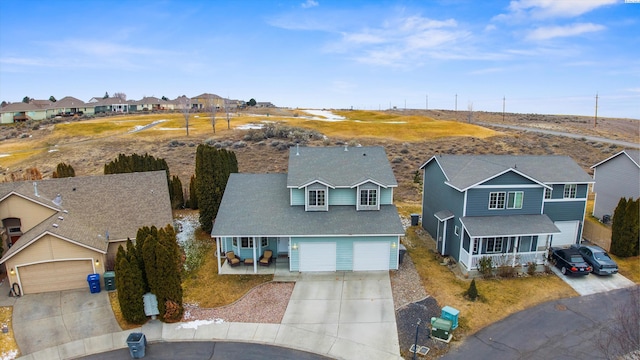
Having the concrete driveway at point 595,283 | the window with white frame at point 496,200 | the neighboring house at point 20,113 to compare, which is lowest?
the concrete driveway at point 595,283

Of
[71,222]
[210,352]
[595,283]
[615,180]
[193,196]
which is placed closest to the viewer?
[210,352]

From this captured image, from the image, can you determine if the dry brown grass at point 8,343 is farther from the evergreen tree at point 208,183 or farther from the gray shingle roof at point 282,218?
the evergreen tree at point 208,183

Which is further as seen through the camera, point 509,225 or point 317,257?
point 509,225

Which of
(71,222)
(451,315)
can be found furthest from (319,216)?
(71,222)

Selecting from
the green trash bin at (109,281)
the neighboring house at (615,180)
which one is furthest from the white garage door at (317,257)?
the neighboring house at (615,180)

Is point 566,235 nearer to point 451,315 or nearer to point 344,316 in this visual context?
point 451,315

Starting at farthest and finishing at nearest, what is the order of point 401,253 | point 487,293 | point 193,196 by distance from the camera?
point 193,196 < point 401,253 < point 487,293

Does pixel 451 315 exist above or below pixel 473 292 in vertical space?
above
